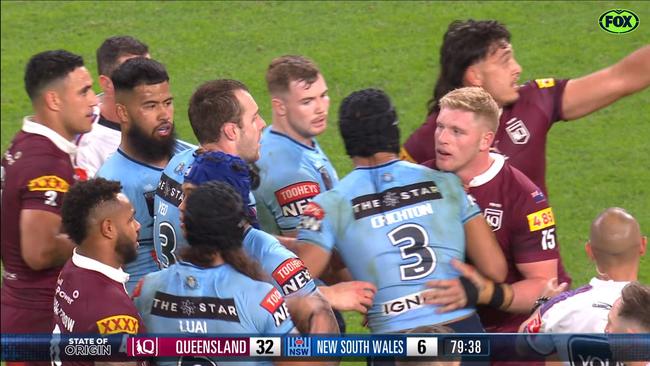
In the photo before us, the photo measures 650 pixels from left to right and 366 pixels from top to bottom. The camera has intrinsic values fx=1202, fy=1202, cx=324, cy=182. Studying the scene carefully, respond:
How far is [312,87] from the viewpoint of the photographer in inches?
215

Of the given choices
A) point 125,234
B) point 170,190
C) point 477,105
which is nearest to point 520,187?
point 477,105

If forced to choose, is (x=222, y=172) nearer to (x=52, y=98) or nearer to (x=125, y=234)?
(x=125, y=234)

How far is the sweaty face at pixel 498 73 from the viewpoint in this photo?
530cm

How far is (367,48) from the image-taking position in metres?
10.7

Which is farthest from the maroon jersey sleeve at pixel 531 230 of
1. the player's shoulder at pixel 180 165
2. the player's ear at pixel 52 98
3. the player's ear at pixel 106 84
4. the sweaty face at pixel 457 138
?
the player's ear at pixel 106 84

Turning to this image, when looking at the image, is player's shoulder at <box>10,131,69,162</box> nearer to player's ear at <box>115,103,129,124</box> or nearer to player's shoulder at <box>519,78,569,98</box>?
player's ear at <box>115,103,129,124</box>

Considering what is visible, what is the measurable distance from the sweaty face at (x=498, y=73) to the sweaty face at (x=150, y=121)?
1400 mm

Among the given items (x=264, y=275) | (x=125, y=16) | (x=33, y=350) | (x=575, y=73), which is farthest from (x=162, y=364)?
(x=125, y=16)

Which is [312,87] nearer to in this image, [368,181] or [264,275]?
[368,181]

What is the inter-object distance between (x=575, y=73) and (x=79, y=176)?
5075mm

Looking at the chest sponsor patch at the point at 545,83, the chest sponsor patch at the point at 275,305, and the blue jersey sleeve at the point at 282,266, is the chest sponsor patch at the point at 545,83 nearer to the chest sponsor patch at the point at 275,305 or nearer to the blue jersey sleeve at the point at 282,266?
the blue jersey sleeve at the point at 282,266

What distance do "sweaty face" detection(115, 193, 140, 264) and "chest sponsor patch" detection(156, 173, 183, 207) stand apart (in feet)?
1.04

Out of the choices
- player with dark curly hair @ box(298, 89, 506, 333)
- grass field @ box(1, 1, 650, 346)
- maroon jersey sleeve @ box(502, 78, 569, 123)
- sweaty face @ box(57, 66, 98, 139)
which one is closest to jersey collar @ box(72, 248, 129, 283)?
player with dark curly hair @ box(298, 89, 506, 333)

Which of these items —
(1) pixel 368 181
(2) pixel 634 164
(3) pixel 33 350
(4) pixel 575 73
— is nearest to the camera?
(1) pixel 368 181
